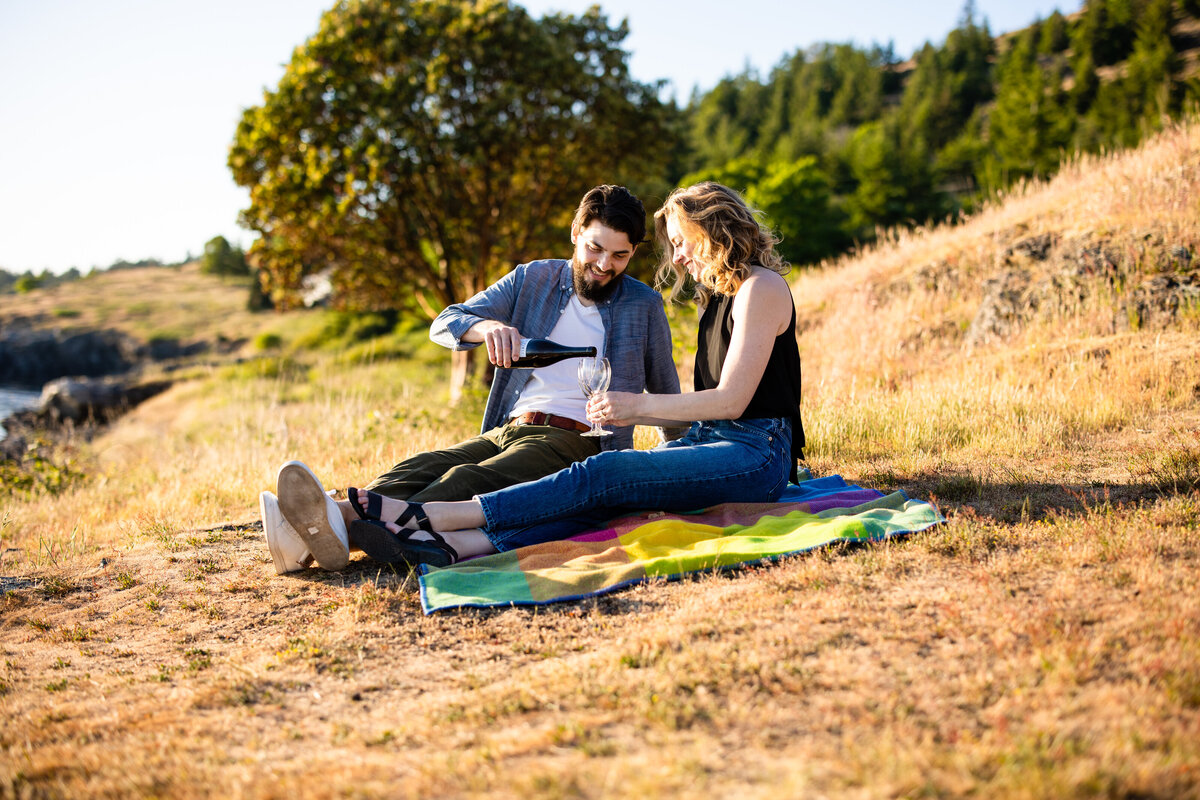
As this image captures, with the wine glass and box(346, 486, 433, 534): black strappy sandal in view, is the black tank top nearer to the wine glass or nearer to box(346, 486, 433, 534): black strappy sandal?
the wine glass

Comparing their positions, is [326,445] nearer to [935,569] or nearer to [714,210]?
[714,210]

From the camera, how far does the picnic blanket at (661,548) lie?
3029mm

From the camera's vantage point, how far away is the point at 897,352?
7.80m

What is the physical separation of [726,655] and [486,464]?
1.75 m

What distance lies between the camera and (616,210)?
161 inches

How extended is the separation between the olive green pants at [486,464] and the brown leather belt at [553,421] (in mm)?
81

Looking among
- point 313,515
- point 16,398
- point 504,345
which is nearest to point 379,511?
point 313,515

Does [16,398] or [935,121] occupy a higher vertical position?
[935,121]

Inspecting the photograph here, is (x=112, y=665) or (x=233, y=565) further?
(x=233, y=565)

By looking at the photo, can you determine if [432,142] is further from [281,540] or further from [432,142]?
[281,540]

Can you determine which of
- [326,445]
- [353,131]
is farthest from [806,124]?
[326,445]

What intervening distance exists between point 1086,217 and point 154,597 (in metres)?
9.15

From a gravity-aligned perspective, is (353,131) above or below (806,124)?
below

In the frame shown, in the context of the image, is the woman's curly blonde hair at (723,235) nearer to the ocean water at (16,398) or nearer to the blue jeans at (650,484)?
the blue jeans at (650,484)
